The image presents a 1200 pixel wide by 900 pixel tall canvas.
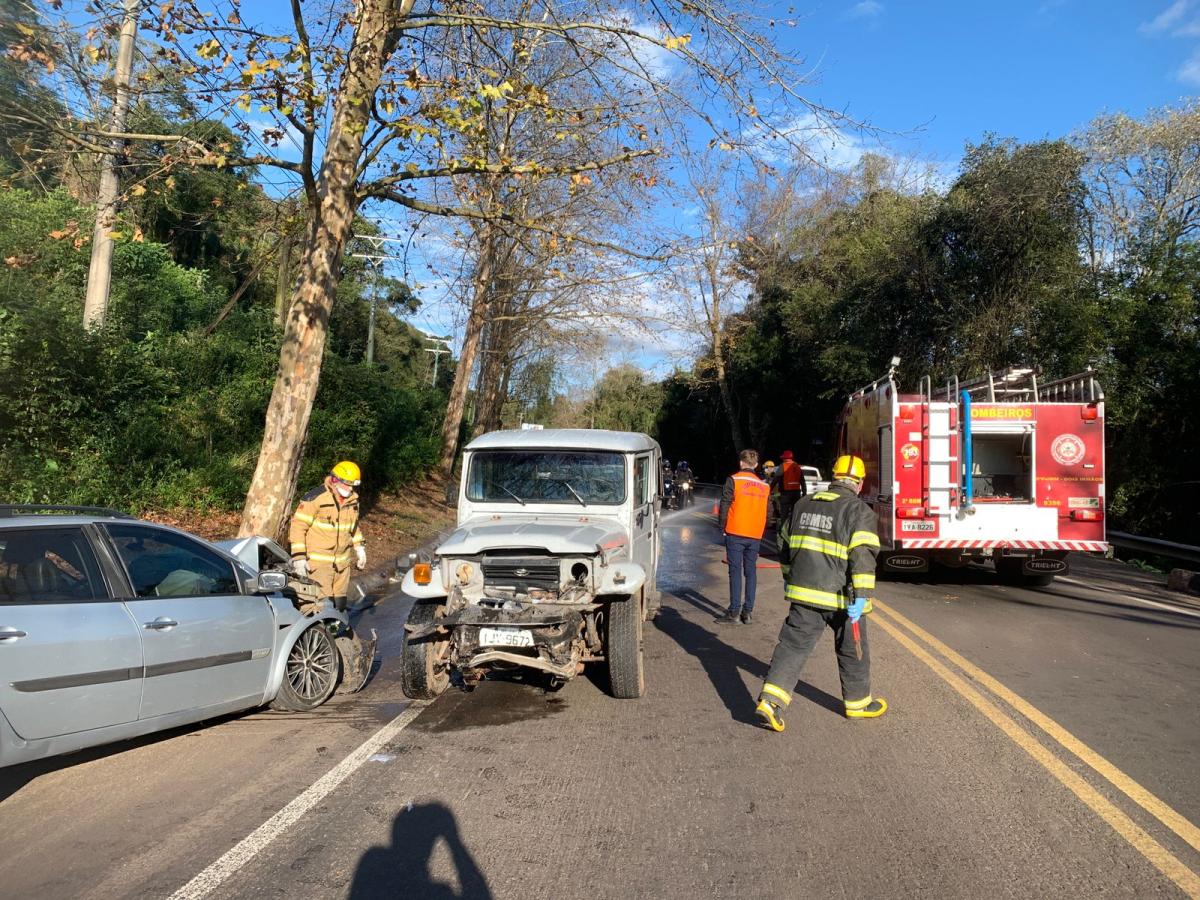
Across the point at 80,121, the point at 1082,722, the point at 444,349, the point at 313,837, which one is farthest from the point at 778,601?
the point at 444,349

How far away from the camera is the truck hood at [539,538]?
6.32m

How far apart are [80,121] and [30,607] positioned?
7.39 meters

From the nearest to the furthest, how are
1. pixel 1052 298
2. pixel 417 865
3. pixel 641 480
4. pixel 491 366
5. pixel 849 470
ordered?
1. pixel 417 865
2. pixel 849 470
3. pixel 641 480
4. pixel 1052 298
5. pixel 491 366

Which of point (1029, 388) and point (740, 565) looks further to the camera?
point (1029, 388)

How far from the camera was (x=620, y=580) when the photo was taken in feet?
20.9

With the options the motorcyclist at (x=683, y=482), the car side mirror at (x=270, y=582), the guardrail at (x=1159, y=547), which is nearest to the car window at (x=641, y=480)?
the car side mirror at (x=270, y=582)

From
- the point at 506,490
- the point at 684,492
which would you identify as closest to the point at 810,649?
the point at 506,490

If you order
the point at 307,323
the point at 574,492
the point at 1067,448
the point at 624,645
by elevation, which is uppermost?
the point at 307,323

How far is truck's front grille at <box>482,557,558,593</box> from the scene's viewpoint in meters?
6.37

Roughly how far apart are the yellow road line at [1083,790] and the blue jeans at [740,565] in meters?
2.33

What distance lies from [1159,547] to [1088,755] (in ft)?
35.4

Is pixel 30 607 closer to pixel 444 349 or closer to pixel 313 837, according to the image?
pixel 313 837

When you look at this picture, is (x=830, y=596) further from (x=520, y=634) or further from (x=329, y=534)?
(x=329, y=534)

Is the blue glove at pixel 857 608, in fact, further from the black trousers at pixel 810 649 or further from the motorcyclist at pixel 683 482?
the motorcyclist at pixel 683 482
